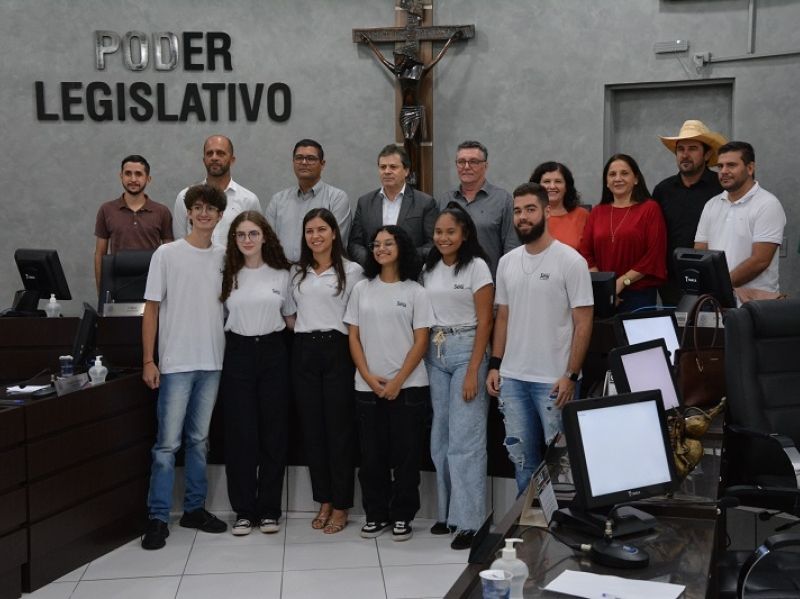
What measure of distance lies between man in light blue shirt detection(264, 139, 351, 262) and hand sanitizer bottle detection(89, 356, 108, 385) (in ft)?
4.28

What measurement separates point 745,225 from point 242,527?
306 cm

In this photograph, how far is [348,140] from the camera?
737 cm

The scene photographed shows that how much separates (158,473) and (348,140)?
323 centimetres

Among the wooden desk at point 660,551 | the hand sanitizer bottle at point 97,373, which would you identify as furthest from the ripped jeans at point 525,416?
the hand sanitizer bottle at point 97,373

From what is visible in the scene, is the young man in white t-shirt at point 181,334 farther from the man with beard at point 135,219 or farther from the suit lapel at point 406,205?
the man with beard at point 135,219

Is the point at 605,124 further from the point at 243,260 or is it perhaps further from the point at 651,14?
the point at 243,260

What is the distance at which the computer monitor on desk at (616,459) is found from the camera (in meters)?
2.60

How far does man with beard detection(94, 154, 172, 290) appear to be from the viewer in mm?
6199

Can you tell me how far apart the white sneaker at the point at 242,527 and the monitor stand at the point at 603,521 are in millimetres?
2668

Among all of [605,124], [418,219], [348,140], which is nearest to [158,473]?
[418,219]

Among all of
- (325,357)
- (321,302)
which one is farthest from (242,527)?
(321,302)

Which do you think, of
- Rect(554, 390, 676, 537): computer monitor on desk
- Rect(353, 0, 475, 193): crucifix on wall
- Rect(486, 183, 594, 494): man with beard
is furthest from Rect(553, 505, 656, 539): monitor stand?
Rect(353, 0, 475, 193): crucifix on wall

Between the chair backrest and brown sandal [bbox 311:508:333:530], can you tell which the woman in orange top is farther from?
brown sandal [bbox 311:508:333:530]

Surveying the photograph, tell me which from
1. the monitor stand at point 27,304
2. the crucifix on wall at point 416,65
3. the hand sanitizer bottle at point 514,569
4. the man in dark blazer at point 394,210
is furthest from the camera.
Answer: the crucifix on wall at point 416,65
